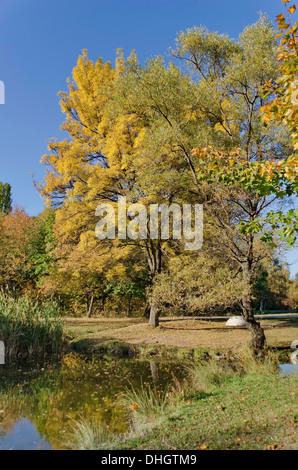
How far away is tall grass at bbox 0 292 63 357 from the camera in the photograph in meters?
9.88

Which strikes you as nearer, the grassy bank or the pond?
the grassy bank

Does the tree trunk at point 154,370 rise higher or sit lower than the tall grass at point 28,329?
lower

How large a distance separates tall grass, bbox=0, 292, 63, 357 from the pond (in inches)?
26.3

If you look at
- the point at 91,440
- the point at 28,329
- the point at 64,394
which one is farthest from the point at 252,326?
the point at 28,329

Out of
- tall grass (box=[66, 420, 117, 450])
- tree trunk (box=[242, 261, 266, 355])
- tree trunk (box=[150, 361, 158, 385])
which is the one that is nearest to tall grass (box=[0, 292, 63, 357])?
tree trunk (box=[150, 361, 158, 385])

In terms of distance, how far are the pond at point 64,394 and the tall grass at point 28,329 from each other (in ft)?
2.19

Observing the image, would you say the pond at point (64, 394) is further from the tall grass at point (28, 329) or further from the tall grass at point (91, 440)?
the tall grass at point (28, 329)

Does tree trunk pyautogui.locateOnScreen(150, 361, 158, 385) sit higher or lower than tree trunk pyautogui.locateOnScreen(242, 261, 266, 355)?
lower

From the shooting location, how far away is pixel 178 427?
4.50 metres

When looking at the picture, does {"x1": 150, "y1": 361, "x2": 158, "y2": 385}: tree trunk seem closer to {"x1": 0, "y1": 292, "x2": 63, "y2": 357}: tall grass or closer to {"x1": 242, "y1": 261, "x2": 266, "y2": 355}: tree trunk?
{"x1": 242, "y1": 261, "x2": 266, "y2": 355}: tree trunk

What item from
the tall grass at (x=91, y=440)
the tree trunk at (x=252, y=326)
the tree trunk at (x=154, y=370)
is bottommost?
the tree trunk at (x=154, y=370)

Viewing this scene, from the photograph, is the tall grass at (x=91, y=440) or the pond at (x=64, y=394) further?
the pond at (x=64, y=394)

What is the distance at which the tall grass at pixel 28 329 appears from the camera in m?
9.88

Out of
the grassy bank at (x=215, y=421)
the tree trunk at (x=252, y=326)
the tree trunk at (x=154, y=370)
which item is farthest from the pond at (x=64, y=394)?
the tree trunk at (x=252, y=326)
